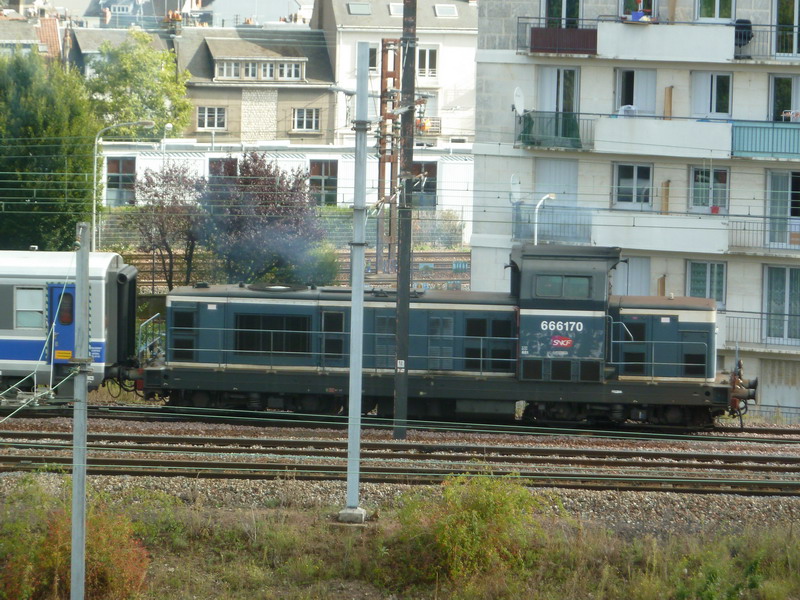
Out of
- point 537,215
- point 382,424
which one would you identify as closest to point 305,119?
point 537,215

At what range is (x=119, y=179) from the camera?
1767 inches

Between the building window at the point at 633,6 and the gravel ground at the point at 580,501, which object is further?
the building window at the point at 633,6

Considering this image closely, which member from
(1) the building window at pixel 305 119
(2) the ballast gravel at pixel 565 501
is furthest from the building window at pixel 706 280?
(1) the building window at pixel 305 119

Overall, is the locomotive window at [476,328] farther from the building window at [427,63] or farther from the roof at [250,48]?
the roof at [250,48]

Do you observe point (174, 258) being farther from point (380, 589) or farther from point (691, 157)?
point (380, 589)

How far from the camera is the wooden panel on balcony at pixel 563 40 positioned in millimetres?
29062

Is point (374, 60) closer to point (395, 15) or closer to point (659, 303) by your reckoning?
point (395, 15)

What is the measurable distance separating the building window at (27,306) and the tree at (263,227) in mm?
11920

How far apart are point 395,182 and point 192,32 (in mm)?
35723

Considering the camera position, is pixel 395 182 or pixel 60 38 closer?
pixel 395 182

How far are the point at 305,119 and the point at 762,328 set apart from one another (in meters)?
33.3

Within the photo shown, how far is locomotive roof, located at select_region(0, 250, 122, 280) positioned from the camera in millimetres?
20609

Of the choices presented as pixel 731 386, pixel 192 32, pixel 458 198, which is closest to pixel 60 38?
pixel 192 32

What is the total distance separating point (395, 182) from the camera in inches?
1124
